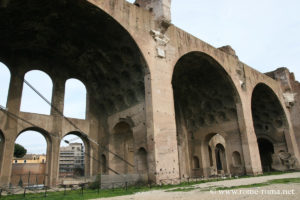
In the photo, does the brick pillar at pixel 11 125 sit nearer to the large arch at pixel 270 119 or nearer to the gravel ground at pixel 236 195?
the gravel ground at pixel 236 195

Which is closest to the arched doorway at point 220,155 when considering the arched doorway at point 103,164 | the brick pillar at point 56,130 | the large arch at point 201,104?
the large arch at point 201,104

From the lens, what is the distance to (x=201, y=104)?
71.3 feet

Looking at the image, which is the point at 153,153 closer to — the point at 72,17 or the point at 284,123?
the point at 72,17

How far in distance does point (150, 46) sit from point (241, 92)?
10.0 meters

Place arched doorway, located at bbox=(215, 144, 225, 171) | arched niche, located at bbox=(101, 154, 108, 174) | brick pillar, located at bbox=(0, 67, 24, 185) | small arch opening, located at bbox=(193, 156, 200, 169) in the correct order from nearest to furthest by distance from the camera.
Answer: brick pillar, located at bbox=(0, 67, 24, 185), arched niche, located at bbox=(101, 154, 108, 174), small arch opening, located at bbox=(193, 156, 200, 169), arched doorway, located at bbox=(215, 144, 225, 171)

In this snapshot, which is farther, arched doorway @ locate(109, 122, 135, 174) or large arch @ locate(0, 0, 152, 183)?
arched doorway @ locate(109, 122, 135, 174)

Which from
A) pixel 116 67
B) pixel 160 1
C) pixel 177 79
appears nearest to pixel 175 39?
pixel 160 1

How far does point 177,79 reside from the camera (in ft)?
67.5

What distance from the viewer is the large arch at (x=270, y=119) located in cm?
2433

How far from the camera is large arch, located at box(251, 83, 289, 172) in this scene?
79.8 ft

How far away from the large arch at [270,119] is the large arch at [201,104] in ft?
19.7

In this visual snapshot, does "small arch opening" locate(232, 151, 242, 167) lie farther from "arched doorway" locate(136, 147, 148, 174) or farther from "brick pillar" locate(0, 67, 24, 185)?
"brick pillar" locate(0, 67, 24, 185)

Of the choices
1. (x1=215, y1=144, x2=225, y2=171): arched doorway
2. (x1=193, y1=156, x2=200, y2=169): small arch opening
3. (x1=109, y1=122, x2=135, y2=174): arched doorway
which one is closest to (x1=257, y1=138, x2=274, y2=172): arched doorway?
(x1=215, y1=144, x2=225, y2=171): arched doorway

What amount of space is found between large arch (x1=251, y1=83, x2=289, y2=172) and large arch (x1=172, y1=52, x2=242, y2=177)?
19.7 ft
